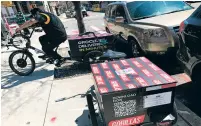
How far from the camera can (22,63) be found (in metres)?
5.65

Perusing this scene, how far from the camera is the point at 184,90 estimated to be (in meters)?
4.04

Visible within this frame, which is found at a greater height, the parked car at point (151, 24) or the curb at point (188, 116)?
the parked car at point (151, 24)

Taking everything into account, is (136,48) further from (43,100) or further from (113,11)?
(43,100)

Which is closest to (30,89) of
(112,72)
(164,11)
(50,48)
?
(50,48)

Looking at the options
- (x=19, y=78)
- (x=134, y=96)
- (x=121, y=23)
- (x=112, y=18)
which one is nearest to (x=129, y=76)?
(x=134, y=96)

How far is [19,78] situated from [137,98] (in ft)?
14.8

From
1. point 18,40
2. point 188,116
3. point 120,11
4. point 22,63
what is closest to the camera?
point 188,116

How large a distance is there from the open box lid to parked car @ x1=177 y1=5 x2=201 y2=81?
1005 mm

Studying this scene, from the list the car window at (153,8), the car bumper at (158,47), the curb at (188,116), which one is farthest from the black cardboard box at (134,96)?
the car window at (153,8)

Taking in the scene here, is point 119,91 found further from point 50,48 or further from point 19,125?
point 50,48

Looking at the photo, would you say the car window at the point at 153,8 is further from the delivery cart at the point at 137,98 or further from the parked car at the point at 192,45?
the delivery cart at the point at 137,98

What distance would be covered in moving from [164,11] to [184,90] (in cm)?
248

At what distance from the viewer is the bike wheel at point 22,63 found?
5588 millimetres

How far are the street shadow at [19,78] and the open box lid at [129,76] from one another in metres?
3.41
